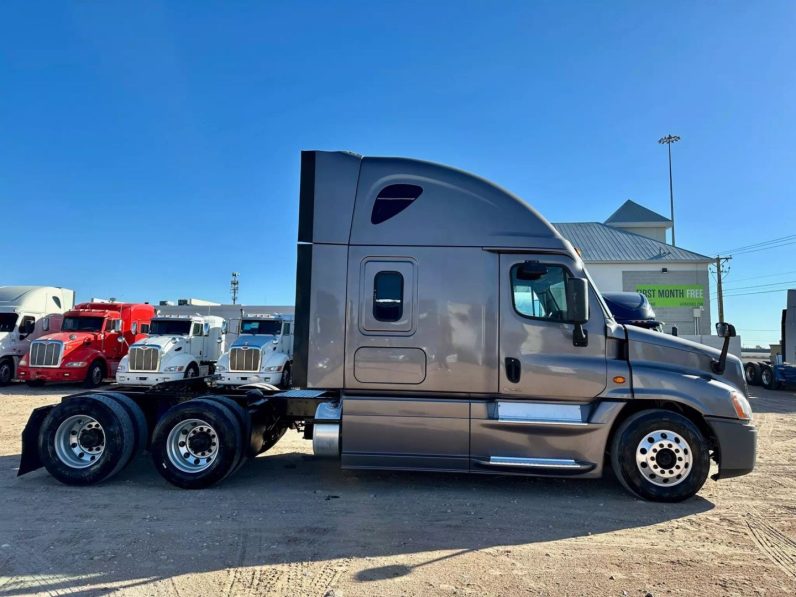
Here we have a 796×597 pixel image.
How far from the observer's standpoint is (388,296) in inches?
212

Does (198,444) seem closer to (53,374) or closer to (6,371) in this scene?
(53,374)

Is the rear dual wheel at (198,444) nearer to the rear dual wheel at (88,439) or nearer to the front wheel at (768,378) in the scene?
the rear dual wheel at (88,439)

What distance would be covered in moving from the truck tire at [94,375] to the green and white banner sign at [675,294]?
28.9m

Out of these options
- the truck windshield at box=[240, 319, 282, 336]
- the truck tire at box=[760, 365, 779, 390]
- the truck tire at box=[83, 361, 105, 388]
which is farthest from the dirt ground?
the truck tire at box=[760, 365, 779, 390]

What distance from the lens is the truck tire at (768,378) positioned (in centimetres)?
1791

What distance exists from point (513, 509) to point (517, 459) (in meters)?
0.50

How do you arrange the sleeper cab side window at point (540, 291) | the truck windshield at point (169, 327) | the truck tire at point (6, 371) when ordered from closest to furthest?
the sleeper cab side window at point (540, 291) → the truck windshield at point (169, 327) → the truck tire at point (6, 371)

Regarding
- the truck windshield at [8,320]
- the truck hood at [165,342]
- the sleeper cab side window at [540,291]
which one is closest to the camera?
the sleeper cab side window at [540,291]

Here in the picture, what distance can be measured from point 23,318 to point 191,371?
7.56 m

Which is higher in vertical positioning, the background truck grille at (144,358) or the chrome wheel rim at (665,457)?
the background truck grille at (144,358)

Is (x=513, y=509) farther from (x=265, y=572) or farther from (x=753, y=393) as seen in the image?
(x=753, y=393)

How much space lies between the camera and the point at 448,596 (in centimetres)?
337

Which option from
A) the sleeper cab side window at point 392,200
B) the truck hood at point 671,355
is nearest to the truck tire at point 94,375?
the sleeper cab side window at point 392,200

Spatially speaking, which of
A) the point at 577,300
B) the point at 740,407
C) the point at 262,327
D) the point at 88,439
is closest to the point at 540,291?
the point at 577,300
